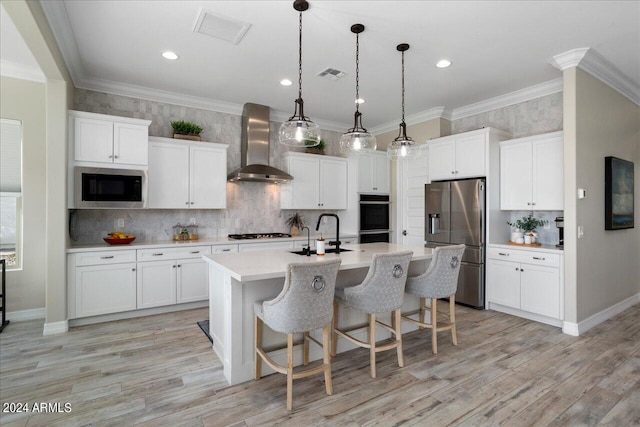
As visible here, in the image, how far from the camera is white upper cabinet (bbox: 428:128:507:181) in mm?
4332

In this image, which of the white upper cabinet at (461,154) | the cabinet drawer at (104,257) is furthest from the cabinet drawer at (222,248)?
the white upper cabinet at (461,154)

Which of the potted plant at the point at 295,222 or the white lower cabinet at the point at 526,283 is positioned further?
the potted plant at the point at 295,222

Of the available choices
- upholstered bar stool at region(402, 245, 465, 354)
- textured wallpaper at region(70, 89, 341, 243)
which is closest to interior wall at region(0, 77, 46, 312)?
textured wallpaper at region(70, 89, 341, 243)

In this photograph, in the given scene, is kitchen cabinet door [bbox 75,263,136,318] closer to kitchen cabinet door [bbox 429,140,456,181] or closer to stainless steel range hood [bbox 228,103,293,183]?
stainless steel range hood [bbox 228,103,293,183]

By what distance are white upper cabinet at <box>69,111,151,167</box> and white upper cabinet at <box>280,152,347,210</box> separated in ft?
6.77

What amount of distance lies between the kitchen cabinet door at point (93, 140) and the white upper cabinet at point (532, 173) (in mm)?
4811

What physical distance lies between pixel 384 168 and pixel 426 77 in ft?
7.27

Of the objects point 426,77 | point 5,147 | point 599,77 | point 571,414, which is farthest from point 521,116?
point 5,147

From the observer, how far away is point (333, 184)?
562 cm

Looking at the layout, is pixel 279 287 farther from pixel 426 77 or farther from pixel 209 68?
pixel 426 77

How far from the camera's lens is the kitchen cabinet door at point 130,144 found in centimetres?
385

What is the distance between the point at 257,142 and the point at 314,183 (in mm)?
1114

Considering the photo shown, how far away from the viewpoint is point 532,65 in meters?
3.65

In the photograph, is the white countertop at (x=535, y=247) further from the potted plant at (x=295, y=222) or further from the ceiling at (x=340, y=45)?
the potted plant at (x=295, y=222)
